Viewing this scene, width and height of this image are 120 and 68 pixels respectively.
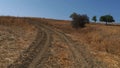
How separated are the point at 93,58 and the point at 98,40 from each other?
36.0 feet

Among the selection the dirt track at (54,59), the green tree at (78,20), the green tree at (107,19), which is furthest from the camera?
A: the green tree at (107,19)

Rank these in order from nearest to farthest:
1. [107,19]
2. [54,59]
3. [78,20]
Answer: [54,59]
[78,20]
[107,19]

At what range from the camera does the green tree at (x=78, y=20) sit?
6035 centimetres

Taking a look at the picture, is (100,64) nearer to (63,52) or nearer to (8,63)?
(63,52)

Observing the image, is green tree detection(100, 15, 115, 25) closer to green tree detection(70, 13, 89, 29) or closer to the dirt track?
green tree detection(70, 13, 89, 29)

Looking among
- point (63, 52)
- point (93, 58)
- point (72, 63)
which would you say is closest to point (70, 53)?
point (63, 52)

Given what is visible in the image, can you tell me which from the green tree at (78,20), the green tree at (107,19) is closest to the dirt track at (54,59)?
the green tree at (78,20)

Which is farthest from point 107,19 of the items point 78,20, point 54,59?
point 54,59

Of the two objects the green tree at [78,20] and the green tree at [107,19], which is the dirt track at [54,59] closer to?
the green tree at [78,20]

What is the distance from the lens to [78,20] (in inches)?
2403

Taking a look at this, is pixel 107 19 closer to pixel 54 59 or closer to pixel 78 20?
pixel 78 20

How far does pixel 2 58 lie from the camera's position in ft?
57.8

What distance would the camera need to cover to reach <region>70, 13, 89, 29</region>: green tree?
198 feet

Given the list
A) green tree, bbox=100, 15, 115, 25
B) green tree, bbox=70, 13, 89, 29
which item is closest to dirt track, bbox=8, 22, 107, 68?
green tree, bbox=70, 13, 89, 29
